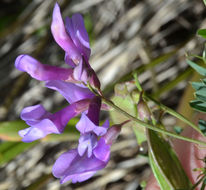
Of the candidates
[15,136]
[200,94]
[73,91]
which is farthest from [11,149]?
[200,94]

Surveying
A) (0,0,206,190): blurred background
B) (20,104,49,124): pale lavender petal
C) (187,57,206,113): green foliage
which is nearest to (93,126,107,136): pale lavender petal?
(20,104,49,124): pale lavender petal

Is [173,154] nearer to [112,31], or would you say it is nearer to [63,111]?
[63,111]

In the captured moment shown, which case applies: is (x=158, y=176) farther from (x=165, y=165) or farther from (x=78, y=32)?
(x=78, y=32)

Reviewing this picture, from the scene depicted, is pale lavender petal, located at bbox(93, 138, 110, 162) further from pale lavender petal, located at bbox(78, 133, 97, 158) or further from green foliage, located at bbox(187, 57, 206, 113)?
green foliage, located at bbox(187, 57, 206, 113)

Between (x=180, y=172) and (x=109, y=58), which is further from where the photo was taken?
(x=109, y=58)

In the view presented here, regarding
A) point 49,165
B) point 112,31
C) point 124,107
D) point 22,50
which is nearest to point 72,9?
point 112,31
